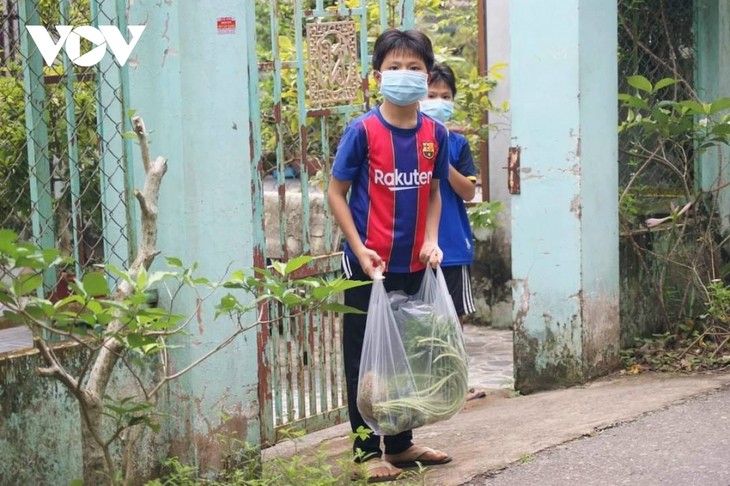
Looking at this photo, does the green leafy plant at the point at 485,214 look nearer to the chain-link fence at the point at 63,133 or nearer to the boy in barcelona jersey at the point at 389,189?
the boy in barcelona jersey at the point at 389,189

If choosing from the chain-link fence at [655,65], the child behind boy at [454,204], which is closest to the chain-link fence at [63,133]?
the child behind boy at [454,204]

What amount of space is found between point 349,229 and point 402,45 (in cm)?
72

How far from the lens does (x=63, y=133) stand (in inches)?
178

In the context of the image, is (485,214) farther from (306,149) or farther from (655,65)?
(306,149)

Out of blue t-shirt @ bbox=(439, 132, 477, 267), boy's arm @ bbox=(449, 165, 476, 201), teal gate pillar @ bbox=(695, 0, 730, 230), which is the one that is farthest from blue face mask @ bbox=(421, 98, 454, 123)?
teal gate pillar @ bbox=(695, 0, 730, 230)

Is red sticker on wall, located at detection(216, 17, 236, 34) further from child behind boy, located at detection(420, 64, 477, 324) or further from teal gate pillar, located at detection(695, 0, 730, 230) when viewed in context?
teal gate pillar, located at detection(695, 0, 730, 230)

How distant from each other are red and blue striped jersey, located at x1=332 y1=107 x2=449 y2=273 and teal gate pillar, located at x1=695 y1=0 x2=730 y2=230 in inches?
123

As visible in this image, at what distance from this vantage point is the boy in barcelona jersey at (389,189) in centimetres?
422

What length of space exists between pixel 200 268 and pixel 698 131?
3.37 meters

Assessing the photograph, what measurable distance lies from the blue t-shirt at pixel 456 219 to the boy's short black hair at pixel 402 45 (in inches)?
28.6

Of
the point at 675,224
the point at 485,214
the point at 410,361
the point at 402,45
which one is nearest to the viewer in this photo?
the point at 410,361

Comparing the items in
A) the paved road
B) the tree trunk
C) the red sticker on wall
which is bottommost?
the paved road

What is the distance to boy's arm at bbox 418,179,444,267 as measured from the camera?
14.1 feet

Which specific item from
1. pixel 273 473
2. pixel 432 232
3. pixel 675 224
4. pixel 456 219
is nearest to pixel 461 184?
pixel 456 219
